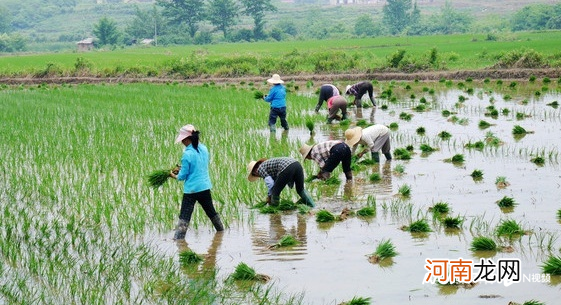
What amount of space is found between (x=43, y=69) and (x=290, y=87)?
12.3 meters

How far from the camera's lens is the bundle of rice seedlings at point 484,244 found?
6.28 meters

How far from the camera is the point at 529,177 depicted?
9242 mm

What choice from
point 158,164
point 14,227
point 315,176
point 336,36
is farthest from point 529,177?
point 336,36

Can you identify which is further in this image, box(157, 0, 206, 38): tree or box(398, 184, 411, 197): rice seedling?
box(157, 0, 206, 38): tree

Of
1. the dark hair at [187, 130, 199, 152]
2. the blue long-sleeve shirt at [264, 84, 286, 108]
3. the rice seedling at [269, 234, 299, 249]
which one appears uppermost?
the dark hair at [187, 130, 199, 152]

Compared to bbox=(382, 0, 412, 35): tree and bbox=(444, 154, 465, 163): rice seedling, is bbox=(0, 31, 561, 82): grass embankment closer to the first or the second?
bbox=(444, 154, 465, 163): rice seedling

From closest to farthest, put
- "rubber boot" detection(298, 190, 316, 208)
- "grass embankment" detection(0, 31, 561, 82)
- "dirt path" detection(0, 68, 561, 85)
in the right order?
"rubber boot" detection(298, 190, 316, 208)
"dirt path" detection(0, 68, 561, 85)
"grass embankment" detection(0, 31, 561, 82)

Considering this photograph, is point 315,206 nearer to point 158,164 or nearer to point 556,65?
point 158,164

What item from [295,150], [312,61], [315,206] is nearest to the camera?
[315,206]

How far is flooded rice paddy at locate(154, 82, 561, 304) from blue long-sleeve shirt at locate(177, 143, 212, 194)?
52cm

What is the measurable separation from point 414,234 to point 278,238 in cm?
123

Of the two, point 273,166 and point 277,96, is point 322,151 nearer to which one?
point 273,166

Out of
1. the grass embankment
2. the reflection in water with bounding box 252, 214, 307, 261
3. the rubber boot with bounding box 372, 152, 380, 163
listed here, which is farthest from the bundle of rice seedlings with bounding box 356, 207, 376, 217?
the grass embankment

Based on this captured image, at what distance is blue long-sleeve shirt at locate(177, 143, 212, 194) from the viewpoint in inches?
273
